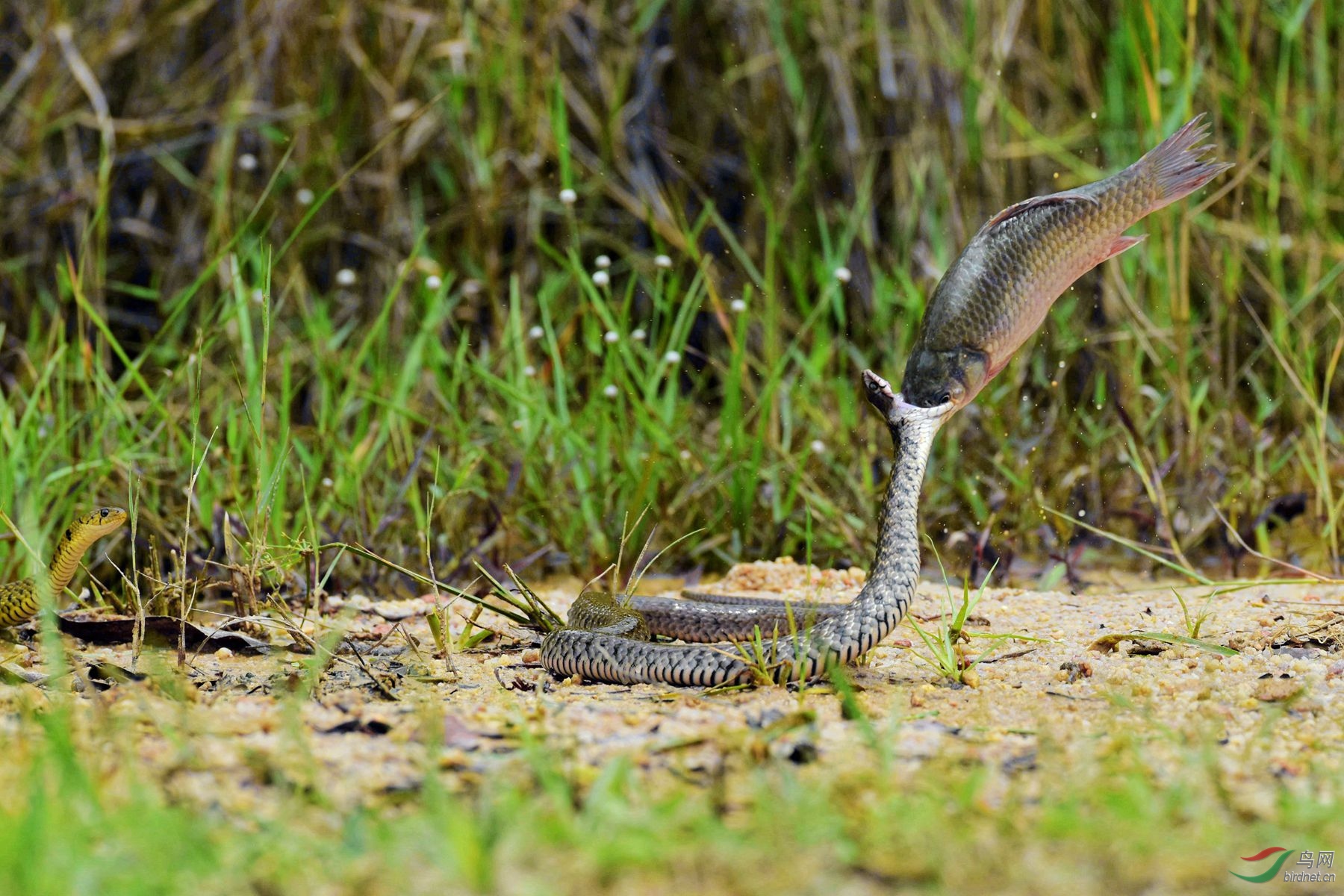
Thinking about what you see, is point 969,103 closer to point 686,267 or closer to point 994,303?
point 686,267

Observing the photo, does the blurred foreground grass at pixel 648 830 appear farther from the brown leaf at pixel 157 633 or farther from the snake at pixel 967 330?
the brown leaf at pixel 157 633

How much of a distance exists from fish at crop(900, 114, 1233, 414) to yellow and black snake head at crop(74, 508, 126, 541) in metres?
1.97

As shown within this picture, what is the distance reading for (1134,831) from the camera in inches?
66.8

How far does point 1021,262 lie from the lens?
300 centimetres

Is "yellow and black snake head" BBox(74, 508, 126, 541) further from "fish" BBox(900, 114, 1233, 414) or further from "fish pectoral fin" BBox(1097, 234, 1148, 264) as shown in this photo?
"fish pectoral fin" BBox(1097, 234, 1148, 264)

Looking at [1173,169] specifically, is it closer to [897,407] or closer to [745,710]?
[897,407]

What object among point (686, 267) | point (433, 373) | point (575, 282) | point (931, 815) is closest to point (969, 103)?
point (686, 267)

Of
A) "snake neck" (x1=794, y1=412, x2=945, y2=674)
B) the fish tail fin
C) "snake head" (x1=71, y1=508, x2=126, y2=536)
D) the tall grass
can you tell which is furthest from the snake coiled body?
A: the tall grass

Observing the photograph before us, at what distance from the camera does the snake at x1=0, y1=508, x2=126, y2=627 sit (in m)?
3.27

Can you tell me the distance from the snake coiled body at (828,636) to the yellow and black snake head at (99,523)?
43.9 inches

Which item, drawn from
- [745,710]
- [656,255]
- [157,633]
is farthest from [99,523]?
[656,255]

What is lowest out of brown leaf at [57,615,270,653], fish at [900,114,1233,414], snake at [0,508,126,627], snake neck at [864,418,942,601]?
brown leaf at [57,615,270,653]

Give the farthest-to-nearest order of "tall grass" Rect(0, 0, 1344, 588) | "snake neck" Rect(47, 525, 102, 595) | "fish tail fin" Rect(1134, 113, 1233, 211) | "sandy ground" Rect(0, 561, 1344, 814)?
"tall grass" Rect(0, 0, 1344, 588), "snake neck" Rect(47, 525, 102, 595), "fish tail fin" Rect(1134, 113, 1233, 211), "sandy ground" Rect(0, 561, 1344, 814)

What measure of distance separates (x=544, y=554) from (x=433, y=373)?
3.34 ft
